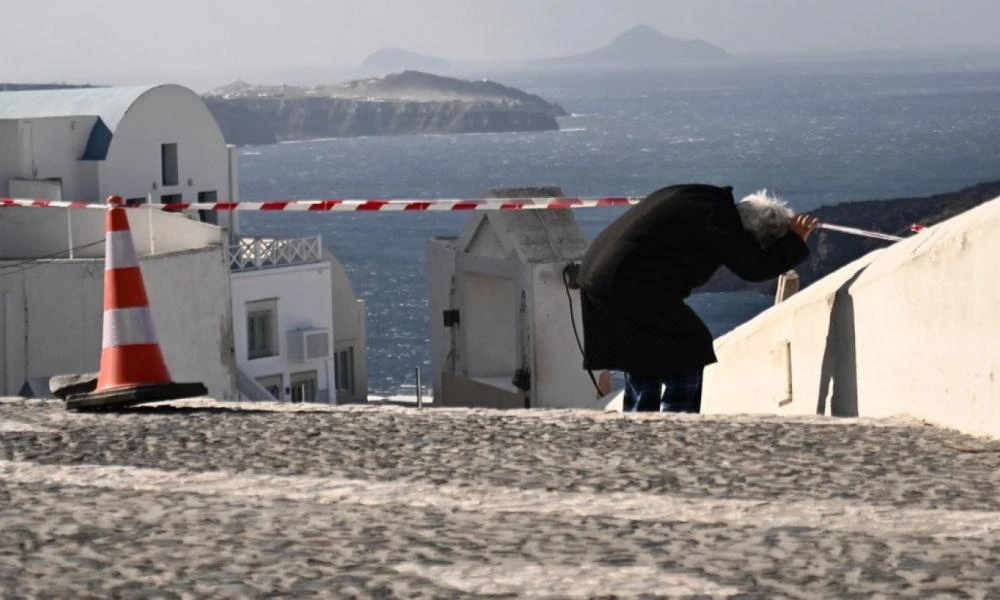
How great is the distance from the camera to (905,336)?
7.06m

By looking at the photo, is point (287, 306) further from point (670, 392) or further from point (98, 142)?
point (670, 392)

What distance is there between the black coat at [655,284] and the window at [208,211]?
51.0 meters

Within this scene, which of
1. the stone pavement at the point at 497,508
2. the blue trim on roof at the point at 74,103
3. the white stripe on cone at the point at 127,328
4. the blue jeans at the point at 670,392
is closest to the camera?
the stone pavement at the point at 497,508

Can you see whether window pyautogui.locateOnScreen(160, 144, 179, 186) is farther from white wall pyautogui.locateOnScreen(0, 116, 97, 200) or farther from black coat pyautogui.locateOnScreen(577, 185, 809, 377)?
black coat pyautogui.locateOnScreen(577, 185, 809, 377)

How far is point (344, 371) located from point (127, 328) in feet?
163

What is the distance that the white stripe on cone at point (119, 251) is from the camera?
30.1 ft

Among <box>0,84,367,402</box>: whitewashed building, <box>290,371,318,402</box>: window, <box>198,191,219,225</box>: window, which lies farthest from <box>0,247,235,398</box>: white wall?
<box>198,191,219,225</box>: window

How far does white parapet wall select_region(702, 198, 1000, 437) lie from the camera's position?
6.50 meters

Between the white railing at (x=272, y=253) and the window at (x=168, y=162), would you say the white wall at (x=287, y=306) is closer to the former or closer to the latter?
the white railing at (x=272, y=253)

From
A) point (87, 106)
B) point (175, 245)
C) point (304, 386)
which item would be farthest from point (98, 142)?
point (175, 245)

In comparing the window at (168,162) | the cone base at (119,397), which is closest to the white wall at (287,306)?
the window at (168,162)

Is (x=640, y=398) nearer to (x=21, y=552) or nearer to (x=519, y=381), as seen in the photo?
(x=21, y=552)

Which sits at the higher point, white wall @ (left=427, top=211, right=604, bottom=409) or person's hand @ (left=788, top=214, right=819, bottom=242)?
person's hand @ (left=788, top=214, right=819, bottom=242)

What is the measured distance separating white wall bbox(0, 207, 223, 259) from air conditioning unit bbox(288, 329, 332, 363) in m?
14.2
